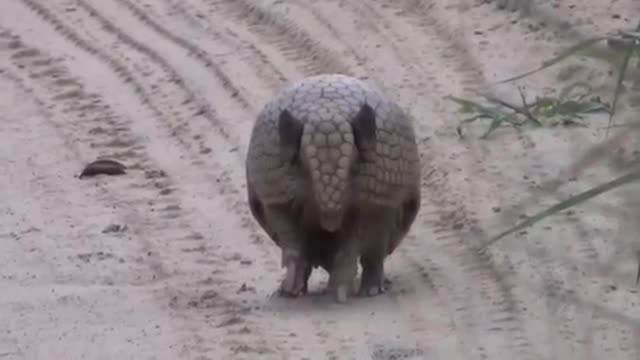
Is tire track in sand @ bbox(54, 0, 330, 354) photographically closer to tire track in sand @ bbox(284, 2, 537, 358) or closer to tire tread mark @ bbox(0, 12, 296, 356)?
tire tread mark @ bbox(0, 12, 296, 356)

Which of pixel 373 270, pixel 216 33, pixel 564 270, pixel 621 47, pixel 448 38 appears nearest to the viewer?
pixel 621 47

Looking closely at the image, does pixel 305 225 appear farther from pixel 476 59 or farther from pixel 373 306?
pixel 476 59

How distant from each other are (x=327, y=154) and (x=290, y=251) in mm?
449

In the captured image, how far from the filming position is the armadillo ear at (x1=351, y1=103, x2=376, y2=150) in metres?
7.28

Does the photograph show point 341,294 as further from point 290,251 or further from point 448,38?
point 448,38

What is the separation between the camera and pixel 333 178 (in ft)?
23.6

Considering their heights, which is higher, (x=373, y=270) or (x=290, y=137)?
(x=290, y=137)

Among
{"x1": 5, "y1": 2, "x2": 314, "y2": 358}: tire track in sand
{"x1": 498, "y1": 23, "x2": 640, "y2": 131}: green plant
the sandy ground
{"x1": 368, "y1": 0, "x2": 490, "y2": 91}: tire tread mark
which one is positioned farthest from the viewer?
{"x1": 368, "y1": 0, "x2": 490, "y2": 91}: tire tread mark

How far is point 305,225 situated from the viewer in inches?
292

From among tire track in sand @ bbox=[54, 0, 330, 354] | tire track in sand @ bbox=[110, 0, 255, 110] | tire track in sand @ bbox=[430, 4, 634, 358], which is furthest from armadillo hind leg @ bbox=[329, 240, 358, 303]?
tire track in sand @ bbox=[110, 0, 255, 110]

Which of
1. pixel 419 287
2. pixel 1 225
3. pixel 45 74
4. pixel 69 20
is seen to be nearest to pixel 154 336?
pixel 419 287

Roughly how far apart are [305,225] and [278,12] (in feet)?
19.6

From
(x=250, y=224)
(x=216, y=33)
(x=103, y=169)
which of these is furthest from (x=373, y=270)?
(x=216, y=33)

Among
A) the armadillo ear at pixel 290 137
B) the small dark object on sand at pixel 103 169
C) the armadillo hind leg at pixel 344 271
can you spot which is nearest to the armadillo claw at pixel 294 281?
the armadillo hind leg at pixel 344 271
